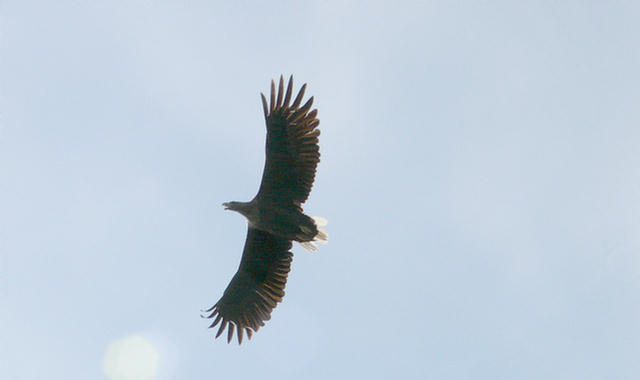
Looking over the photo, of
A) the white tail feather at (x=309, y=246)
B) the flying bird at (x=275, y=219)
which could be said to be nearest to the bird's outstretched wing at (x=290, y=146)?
the flying bird at (x=275, y=219)

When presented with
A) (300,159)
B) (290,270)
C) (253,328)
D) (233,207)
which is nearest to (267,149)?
(300,159)

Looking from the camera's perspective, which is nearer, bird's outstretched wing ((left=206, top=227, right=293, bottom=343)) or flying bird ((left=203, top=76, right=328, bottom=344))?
flying bird ((left=203, top=76, right=328, bottom=344))

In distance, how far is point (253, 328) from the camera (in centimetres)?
1585

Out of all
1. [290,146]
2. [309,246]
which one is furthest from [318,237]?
[290,146]

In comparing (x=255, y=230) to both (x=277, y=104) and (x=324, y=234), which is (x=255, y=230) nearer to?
(x=324, y=234)

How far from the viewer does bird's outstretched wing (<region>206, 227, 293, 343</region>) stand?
1556 centimetres

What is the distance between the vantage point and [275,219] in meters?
14.6

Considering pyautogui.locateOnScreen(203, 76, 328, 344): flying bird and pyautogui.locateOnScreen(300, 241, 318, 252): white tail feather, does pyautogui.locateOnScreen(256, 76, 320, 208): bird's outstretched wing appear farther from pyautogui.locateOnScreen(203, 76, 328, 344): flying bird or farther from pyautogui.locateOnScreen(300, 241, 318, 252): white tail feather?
pyautogui.locateOnScreen(300, 241, 318, 252): white tail feather

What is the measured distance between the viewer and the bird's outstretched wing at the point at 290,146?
1409cm

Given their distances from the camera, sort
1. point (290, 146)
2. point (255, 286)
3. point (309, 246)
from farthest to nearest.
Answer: point (255, 286) < point (309, 246) < point (290, 146)

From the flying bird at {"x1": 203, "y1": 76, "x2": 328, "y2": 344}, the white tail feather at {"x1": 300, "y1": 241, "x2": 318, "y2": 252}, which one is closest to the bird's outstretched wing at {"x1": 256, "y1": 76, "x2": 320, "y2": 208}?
the flying bird at {"x1": 203, "y1": 76, "x2": 328, "y2": 344}

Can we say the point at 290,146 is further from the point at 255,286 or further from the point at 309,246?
the point at 255,286

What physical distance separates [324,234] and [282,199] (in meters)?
1.19

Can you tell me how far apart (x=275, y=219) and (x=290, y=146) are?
5.27 ft
